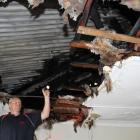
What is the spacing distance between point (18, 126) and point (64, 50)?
919 mm

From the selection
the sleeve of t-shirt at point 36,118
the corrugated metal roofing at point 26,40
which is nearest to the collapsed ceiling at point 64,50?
the corrugated metal roofing at point 26,40

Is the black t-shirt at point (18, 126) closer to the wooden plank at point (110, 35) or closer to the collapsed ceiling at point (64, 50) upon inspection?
the collapsed ceiling at point (64, 50)

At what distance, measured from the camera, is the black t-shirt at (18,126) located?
3592mm

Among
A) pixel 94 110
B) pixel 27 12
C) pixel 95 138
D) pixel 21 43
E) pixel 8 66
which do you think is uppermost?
pixel 27 12

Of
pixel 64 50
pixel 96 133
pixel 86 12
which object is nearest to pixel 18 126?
pixel 64 50

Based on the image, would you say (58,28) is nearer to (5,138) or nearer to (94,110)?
(5,138)

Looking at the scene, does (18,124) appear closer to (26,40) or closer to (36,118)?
(36,118)

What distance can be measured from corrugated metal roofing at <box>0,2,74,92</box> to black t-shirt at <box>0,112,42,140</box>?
57cm

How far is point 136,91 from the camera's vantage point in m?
3.65

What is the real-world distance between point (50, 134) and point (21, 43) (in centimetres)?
299

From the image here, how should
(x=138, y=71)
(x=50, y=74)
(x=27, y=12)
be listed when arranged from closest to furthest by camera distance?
1. (x=27, y=12)
2. (x=138, y=71)
3. (x=50, y=74)

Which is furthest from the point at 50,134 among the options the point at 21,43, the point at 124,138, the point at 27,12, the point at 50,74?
the point at 27,12

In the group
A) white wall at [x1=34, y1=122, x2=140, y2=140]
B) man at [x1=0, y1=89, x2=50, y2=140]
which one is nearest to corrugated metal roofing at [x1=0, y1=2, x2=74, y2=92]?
man at [x1=0, y1=89, x2=50, y2=140]

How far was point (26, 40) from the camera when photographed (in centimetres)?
313
